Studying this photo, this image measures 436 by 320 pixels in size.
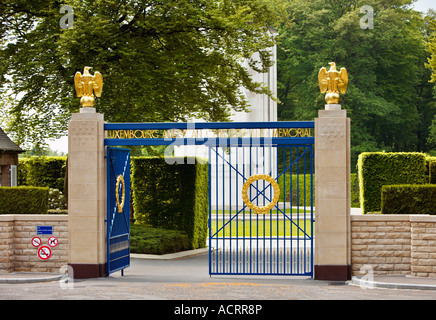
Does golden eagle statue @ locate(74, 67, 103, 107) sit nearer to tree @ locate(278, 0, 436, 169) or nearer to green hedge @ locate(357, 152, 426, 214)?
green hedge @ locate(357, 152, 426, 214)

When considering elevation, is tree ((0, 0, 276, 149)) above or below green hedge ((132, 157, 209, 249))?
above

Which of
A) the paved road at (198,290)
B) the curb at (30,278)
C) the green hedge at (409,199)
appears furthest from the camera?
the green hedge at (409,199)

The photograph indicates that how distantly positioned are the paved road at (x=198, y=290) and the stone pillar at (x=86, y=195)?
63 centimetres

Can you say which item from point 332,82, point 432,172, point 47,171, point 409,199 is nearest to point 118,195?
point 332,82

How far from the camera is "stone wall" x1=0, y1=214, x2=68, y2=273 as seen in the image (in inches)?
566

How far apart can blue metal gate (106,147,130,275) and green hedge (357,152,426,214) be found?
891 centimetres

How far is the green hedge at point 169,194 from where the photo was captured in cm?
2044

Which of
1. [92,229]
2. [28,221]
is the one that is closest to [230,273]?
[92,229]

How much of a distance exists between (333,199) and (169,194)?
7.86 meters

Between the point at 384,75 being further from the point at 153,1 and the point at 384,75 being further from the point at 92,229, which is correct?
the point at 92,229
